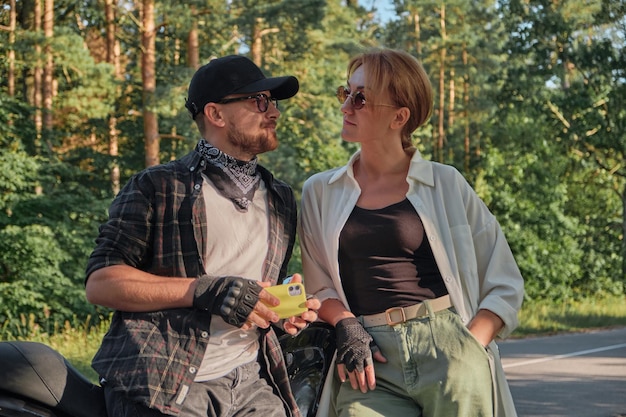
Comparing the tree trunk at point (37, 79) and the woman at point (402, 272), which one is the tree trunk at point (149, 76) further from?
the woman at point (402, 272)

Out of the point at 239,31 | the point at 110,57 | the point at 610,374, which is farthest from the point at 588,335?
the point at 110,57

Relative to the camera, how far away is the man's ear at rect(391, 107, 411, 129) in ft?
11.9

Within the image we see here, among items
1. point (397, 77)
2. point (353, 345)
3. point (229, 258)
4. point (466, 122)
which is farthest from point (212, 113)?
point (466, 122)

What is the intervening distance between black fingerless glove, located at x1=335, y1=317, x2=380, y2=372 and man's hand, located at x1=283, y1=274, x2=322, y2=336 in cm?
14

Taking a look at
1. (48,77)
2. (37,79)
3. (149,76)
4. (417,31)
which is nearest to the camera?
(149,76)

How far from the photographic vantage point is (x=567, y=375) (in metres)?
12.2

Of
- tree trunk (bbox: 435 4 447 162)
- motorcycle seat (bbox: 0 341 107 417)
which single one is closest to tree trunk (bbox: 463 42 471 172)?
tree trunk (bbox: 435 4 447 162)

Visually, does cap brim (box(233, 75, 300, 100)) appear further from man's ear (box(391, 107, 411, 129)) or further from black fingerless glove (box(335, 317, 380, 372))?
black fingerless glove (box(335, 317, 380, 372))

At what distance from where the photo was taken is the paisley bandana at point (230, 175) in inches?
129

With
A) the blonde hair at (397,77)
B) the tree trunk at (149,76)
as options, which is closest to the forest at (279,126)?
the tree trunk at (149,76)

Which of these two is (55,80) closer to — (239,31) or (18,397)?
(239,31)

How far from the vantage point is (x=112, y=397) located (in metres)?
2.98

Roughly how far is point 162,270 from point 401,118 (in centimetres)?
108

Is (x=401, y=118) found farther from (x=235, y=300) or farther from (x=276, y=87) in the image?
(x=235, y=300)
